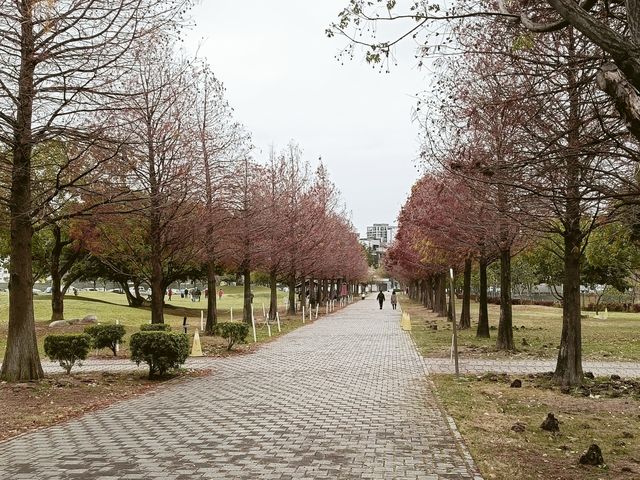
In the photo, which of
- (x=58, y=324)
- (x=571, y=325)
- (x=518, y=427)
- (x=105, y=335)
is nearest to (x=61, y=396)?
(x=105, y=335)

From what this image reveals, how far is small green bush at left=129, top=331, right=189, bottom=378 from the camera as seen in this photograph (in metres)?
12.9

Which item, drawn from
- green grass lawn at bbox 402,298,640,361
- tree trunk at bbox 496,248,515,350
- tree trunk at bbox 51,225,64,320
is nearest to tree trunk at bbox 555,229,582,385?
green grass lawn at bbox 402,298,640,361

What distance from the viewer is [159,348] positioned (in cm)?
1294

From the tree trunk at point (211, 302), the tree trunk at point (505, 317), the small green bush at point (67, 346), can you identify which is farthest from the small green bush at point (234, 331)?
the tree trunk at point (505, 317)

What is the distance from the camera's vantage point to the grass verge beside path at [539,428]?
638cm

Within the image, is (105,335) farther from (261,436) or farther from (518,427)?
(518,427)

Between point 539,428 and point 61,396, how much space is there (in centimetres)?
790

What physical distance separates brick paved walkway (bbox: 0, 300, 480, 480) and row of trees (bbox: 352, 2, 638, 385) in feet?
10.9

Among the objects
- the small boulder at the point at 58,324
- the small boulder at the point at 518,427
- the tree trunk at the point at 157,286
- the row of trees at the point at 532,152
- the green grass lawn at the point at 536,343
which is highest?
the row of trees at the point at 532,152

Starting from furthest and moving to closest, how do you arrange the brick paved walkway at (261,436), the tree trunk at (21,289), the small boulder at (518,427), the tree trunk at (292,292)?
the tree trunk at (292,292) < the tree trunk at (21,289) < the small boulder at (518,427) < the brick paved walkway at (261,436)

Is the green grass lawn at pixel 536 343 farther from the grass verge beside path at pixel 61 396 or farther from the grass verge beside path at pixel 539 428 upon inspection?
the grass verge beside path at pixel 61 396

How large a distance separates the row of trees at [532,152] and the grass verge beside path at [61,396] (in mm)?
6854

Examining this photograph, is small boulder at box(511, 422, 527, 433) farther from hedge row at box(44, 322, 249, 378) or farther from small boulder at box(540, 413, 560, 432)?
hedge row at box(44, 322, 249, 378)

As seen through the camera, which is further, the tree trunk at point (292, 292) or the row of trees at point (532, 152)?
the tree trunk at point (292, 292)
